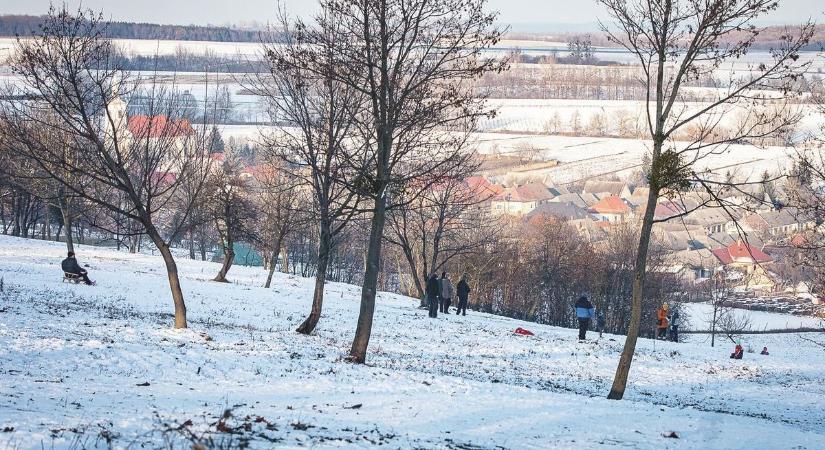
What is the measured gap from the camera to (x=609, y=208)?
432 feet

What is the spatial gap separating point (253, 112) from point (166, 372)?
4667 inches

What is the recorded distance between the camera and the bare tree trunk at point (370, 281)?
16750mm

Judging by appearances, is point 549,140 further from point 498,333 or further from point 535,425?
point 535,425

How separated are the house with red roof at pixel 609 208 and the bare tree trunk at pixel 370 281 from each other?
10898 cm

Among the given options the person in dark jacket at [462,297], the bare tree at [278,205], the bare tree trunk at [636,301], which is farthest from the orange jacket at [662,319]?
the bare tree trunk at [636,301]

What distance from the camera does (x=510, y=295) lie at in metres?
72.1

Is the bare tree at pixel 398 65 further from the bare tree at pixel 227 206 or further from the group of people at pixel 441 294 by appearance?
the bare tree at pixel 227 206

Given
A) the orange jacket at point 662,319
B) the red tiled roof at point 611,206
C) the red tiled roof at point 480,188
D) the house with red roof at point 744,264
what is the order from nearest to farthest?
the orange jacket at point 662,319, the red tiled roof at point 480,188, the house with red roof at point 744,264, the red tiled roof at point 611,206

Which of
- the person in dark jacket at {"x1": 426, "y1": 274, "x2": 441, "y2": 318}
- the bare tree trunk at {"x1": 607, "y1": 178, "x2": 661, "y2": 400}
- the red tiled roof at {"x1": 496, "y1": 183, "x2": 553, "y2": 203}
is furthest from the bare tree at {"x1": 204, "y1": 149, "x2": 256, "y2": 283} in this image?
the red tiled roof at {"x1": 496, "y1": 183, "x2": 553, "y2": 203}

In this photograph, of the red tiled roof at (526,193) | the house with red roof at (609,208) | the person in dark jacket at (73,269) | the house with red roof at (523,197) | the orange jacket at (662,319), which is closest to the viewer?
the person in dark jacket at (73,269)

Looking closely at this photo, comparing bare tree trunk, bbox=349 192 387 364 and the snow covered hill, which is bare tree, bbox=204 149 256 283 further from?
bare tree trunk, bbox=349 192 387 364

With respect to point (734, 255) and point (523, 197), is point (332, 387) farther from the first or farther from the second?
point (523, 197)

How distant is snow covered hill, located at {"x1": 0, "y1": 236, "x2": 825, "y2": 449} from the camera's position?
9.70m

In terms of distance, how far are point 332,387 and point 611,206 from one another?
405ft
